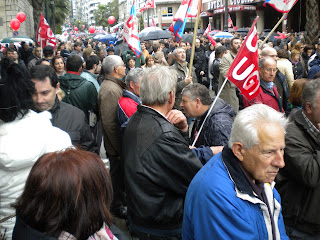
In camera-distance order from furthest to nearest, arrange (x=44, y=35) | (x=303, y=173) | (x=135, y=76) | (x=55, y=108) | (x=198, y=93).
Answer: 1. (x=44, y=35)
2. (x=135, y=76)
3. (x=198, y=93)
4. (x=55, y=108)
5. (x=303, y=173)

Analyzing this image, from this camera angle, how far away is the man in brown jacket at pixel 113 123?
4.84 meters

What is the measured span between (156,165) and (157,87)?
22.9 inches

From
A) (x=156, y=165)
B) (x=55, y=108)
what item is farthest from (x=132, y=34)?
(x=156, y=165)

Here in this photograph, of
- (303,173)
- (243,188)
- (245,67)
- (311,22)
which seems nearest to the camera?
(243,188)

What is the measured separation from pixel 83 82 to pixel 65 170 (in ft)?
13.1

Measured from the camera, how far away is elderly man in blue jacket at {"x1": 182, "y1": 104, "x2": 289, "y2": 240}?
1.98m

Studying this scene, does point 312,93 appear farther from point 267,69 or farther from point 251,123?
point 267,69

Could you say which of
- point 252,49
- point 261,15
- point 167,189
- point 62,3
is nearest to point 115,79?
point 252,49

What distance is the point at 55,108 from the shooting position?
3.22 m

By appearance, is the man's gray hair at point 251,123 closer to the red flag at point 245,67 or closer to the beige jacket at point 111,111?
the red flag at point 245,67

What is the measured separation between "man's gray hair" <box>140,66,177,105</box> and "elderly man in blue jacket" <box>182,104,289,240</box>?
A: 29.5 inches

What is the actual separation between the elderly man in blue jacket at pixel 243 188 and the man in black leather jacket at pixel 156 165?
0.45 meters

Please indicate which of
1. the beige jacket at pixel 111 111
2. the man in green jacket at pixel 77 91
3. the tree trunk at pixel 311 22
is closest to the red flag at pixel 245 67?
the beige jacket at pixel 111 111

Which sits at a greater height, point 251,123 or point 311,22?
point 311,22
